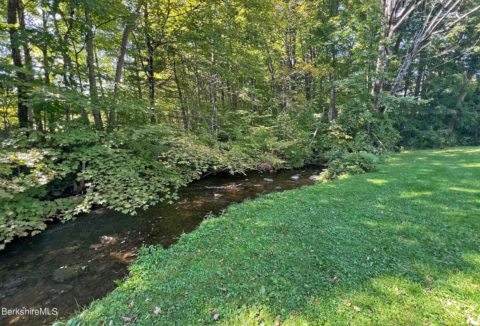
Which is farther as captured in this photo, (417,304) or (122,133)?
(122,133)

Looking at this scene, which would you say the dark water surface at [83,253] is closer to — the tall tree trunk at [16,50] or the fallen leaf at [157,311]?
the fallen leaf at [157,311]

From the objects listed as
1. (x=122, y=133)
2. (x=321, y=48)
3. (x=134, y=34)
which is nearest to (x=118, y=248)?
(x=122, y=133)

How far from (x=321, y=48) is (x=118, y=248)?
16.9m

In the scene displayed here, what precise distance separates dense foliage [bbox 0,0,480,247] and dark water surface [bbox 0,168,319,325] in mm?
685

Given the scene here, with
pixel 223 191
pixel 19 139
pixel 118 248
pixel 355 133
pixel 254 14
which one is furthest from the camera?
pixel 355 133

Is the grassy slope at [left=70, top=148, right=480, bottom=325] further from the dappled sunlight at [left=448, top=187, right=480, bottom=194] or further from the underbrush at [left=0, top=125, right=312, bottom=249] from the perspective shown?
the underbrush at [left=0, top=125, right=312, bottom=249]

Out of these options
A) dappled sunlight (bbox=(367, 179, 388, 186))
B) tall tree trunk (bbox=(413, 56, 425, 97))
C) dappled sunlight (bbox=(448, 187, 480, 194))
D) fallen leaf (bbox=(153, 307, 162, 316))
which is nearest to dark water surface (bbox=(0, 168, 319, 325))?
fallen leaf (bbox=(153, 307, 162, 316))

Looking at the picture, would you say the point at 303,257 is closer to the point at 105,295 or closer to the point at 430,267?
the point at 430,267

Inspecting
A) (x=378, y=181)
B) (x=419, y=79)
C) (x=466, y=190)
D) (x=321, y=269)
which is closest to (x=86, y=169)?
(x=321, y=269)

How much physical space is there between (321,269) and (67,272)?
4.46m

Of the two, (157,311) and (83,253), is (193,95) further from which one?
(157,311)

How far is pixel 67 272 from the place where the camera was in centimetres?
430

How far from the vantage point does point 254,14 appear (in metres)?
9.53

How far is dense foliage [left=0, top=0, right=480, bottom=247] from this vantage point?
456 centimetres
